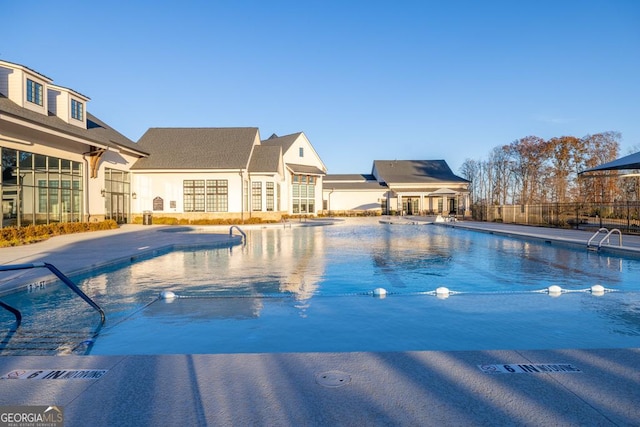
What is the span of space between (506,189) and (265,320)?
56.7 meters

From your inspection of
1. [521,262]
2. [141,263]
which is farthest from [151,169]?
[521,262]

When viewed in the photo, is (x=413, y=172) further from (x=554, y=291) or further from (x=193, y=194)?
(x=554, y=291)

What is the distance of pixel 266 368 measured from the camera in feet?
10.9

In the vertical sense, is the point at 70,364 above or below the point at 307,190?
below

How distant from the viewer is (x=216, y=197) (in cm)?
3019

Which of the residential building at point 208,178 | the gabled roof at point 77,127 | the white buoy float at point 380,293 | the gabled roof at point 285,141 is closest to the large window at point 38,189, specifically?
the gabled roof at point 77,127

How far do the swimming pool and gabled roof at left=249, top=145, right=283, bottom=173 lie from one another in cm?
1993

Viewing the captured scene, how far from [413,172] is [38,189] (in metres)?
45.3

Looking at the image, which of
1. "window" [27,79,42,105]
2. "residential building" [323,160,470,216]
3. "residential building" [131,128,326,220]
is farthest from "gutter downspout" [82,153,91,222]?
"residential building" [323,160,470,216]

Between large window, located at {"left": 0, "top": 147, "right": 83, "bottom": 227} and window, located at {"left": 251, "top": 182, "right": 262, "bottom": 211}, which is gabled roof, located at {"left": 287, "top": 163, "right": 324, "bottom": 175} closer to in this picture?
window, located at {"left": 251, "top": 182, "right": 262, "bottom": 211}

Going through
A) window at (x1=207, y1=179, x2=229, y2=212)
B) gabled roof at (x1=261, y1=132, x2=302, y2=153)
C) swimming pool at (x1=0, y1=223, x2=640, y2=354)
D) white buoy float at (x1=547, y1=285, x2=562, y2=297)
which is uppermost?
gabled roof at (x1=261, y1=132, x2=302, y2=153)

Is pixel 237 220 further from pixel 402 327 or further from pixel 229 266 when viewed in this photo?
pixel 402 327

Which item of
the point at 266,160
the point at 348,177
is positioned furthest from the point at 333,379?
the point at 348,177

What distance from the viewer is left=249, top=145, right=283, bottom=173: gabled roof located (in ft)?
100
